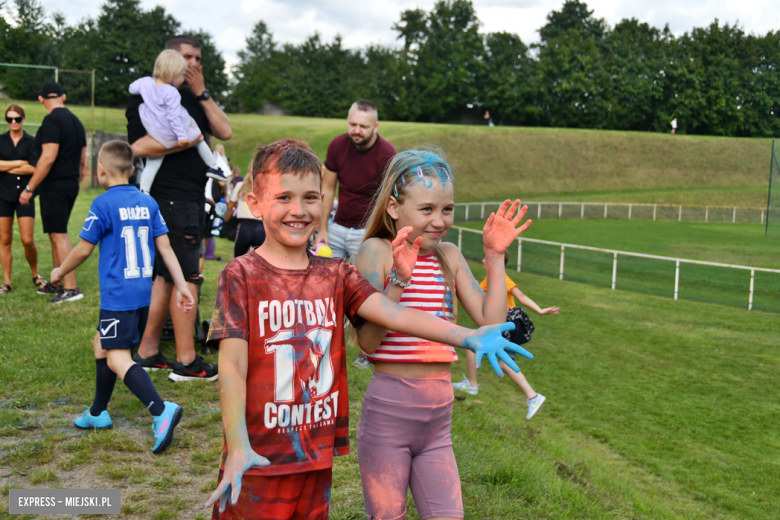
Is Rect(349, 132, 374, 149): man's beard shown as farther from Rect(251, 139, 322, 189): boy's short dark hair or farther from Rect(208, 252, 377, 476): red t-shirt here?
Rect(208, 252, 377, 476): red t-shirt

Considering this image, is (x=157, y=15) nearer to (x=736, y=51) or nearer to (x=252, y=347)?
(x=736, y=51)

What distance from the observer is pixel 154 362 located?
5.45 m

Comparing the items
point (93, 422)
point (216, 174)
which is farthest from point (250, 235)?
point (93, 422)

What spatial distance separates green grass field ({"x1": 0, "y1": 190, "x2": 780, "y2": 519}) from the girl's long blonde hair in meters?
1.62

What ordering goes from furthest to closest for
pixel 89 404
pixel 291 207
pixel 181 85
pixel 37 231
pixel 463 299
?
pixel 37 231
pixel 181 85
pixel 89 404
pixel 463 299
pixel 291 207

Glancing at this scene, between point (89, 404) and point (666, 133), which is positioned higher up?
point (666, 133)

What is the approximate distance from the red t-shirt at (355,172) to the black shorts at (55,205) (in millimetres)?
3473

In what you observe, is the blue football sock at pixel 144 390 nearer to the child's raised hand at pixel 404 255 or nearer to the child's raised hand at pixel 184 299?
the child's raised hand at pixel 184 299

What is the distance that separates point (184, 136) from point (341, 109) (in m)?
66.9

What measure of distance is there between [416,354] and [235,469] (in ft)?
3.09

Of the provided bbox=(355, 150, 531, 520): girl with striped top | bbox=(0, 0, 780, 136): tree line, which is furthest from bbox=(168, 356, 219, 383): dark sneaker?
bbox=(0, 0, 780, 136): tree line

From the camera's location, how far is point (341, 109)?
229ft

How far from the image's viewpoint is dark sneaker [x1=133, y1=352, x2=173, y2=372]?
5398 mm

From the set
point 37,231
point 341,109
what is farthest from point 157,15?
point 37,231
